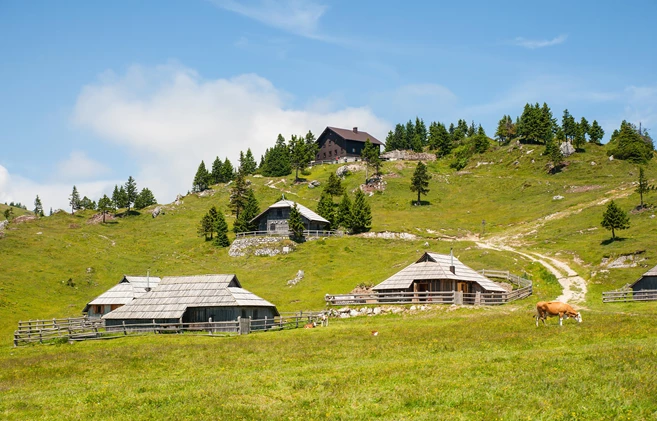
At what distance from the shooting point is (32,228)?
103312 millimetres

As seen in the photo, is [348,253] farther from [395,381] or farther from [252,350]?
[395,381]

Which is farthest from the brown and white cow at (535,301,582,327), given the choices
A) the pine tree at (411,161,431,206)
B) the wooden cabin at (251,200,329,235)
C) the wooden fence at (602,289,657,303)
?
the pine tree at (411,161,431,206)

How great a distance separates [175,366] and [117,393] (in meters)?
6.58

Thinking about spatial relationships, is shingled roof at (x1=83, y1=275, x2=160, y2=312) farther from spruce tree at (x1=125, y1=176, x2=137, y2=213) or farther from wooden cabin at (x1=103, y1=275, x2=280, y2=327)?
spruce tree at (x1=125, y1=176, x2=137, y2=213)

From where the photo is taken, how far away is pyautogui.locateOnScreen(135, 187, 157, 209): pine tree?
135 meters

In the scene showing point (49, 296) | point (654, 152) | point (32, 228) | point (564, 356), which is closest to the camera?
point (564, 356)

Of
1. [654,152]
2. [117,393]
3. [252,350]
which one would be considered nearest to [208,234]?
[252,350]

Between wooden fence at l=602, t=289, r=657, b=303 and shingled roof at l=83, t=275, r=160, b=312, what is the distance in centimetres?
4067

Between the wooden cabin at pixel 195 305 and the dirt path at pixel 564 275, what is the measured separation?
84.2 ft

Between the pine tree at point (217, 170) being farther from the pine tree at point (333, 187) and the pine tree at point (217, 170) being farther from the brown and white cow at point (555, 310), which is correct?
the brown and white cow at point (555, 310)

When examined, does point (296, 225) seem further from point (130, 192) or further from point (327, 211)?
point (130, 192)

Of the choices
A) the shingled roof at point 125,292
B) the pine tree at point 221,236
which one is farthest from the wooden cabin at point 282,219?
the shingled roof at point 125,292

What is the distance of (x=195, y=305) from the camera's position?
152 feet

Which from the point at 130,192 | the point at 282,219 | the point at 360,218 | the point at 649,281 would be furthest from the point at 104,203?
the point at 649,281
